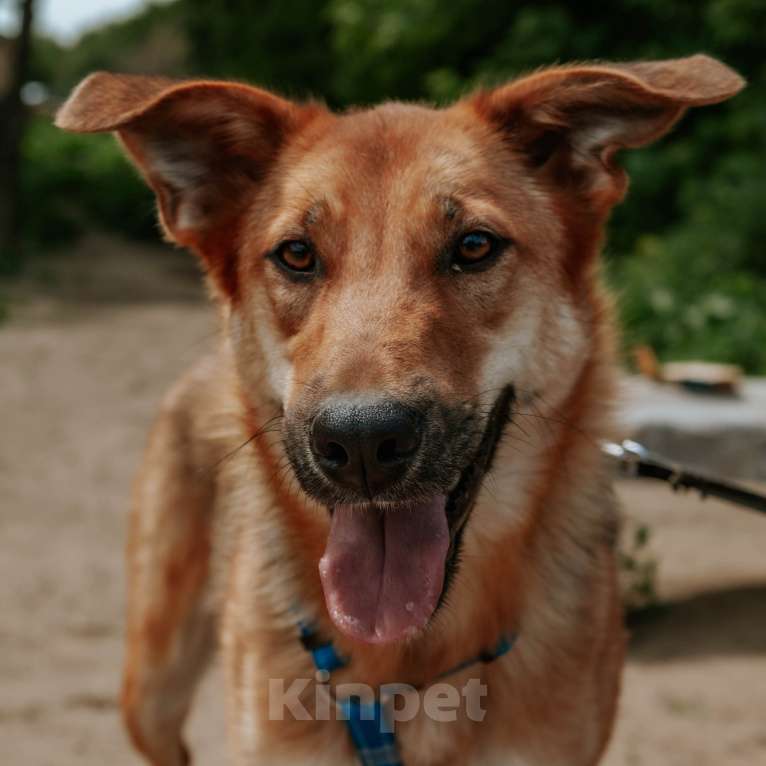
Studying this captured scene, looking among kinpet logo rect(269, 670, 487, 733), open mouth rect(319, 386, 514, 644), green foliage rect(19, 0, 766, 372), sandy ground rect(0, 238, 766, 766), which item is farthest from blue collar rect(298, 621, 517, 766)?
green foliage rect(19, 0, 766, 372)

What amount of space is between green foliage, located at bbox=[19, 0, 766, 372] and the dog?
4.03m

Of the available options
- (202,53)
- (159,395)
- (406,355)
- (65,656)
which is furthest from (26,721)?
(202,53)

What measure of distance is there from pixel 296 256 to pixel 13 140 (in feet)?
46.8

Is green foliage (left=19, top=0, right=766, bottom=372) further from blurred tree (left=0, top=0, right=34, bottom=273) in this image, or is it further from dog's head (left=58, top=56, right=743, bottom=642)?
dog's head (left=58, top=56, right=743, bottom=642)

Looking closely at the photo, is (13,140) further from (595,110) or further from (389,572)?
(389,572)

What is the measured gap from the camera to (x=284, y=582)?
9.72 ft

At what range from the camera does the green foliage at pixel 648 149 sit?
949 cm

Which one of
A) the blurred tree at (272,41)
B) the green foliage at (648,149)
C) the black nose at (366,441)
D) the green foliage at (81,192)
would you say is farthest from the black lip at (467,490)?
the blurred tree at (272,41)

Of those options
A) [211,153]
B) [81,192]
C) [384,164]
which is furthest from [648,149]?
[81,192]

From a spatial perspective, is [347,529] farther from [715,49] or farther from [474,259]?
[715,49]

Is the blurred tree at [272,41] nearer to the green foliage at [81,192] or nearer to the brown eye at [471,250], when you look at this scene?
the green foliage at [81,192]

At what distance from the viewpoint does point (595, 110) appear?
282cm

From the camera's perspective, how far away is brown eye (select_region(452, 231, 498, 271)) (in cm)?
267

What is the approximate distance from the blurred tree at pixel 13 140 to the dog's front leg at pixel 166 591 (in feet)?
40.2
